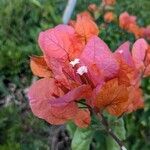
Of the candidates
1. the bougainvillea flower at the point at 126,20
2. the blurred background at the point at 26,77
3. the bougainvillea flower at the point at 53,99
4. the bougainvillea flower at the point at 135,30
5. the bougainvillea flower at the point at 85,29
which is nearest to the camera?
the bougainvillea flower at the point at 53,99

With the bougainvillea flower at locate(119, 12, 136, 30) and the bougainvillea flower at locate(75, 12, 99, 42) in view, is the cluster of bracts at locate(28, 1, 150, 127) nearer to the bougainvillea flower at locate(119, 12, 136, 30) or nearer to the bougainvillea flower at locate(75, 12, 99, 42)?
the bougainvillea flower at locate(75, 12, 99, 42)

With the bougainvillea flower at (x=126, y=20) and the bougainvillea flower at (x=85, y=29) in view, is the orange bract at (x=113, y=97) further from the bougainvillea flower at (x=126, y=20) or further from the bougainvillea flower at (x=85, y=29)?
the bougainvillea flower at (x=126, y=20)

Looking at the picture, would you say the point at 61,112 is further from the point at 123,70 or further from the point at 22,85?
the point at 22,85

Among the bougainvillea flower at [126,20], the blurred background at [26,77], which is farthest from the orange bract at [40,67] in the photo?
the bougainvillea flower at [126,20]

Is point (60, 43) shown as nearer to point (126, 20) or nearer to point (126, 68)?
point (126, 68)

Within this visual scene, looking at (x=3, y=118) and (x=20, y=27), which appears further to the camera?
(x=20, y=27)

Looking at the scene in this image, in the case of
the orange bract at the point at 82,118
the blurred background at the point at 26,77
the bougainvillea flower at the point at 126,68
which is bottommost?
the blurred background at the point at 26,77

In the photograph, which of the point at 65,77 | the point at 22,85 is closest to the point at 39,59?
the point at 65,77
